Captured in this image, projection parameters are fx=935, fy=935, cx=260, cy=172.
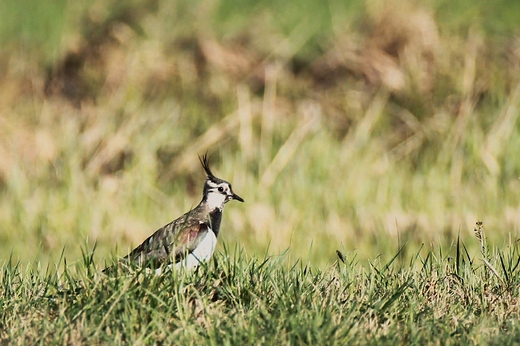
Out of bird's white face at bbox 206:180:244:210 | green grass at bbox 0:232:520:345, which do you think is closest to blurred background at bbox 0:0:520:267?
bird's white face at bbox 206:180:244:210

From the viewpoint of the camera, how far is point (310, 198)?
7414 mm

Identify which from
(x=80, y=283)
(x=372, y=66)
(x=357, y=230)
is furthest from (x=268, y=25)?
(x=80, y=283)

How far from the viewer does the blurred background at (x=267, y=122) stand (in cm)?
706

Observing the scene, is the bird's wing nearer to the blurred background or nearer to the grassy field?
the grassy field

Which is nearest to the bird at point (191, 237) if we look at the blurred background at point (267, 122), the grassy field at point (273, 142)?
the grassy field at point (273, 142)

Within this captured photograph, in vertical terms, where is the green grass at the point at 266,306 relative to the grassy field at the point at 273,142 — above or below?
below

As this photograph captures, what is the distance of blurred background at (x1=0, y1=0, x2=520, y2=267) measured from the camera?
7.06 m

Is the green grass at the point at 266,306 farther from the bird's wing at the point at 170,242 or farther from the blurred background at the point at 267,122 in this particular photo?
the blurred background at the point at 267,122

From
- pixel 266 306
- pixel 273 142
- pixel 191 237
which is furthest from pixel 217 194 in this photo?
pixel 273 142

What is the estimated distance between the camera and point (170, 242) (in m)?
4.63

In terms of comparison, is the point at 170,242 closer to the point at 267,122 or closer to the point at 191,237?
the point at 191,237

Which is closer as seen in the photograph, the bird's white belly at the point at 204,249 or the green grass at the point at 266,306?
the green grass at the point at 266,306

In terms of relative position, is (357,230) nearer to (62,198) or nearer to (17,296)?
(62,198)

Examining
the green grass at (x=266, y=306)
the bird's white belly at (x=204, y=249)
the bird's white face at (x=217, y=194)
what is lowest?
the green grass at (x=266, y=306)
